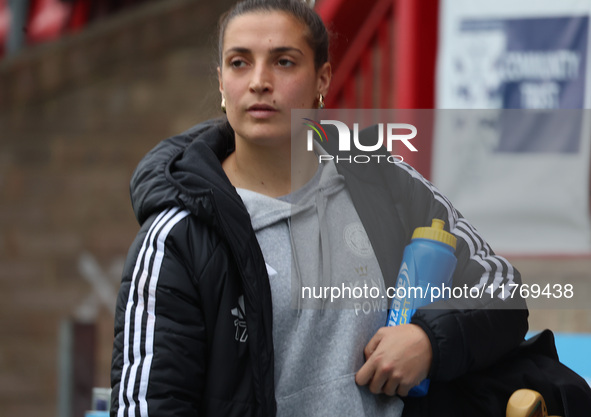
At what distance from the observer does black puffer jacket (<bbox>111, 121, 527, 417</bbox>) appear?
141 centimetres

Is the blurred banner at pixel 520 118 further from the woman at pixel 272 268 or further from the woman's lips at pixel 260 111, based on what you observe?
the woman's lips at pixel 260 111

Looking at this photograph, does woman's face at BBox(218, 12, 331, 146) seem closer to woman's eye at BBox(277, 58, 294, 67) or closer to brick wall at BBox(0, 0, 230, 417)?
woman's eye at BBox(277, 58, 294, 67)

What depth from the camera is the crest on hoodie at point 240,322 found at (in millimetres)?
1452

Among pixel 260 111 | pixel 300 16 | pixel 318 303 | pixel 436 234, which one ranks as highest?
pixel 300 16

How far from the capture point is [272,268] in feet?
4.99

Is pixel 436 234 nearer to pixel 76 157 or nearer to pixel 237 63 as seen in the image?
pixel 237 63

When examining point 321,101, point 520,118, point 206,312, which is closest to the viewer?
point 206,312

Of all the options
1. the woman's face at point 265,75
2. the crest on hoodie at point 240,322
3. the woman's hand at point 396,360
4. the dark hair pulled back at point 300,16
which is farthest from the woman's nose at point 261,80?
the woman's hand at point 396,360

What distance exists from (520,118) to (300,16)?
148cm

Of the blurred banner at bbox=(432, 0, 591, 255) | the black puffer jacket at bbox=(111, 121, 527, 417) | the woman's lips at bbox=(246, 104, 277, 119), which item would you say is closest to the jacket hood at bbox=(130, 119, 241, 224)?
the black puffer jacket at bbox=(111, 121, 527, 417)

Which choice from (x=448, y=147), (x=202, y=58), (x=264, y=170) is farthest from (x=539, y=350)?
(x=202, y=58)

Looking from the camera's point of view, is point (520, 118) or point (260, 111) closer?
point (260, 111)

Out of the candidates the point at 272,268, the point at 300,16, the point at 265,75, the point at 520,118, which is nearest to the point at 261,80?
the point at 265,75

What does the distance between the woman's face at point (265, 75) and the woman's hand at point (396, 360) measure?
45 cm
